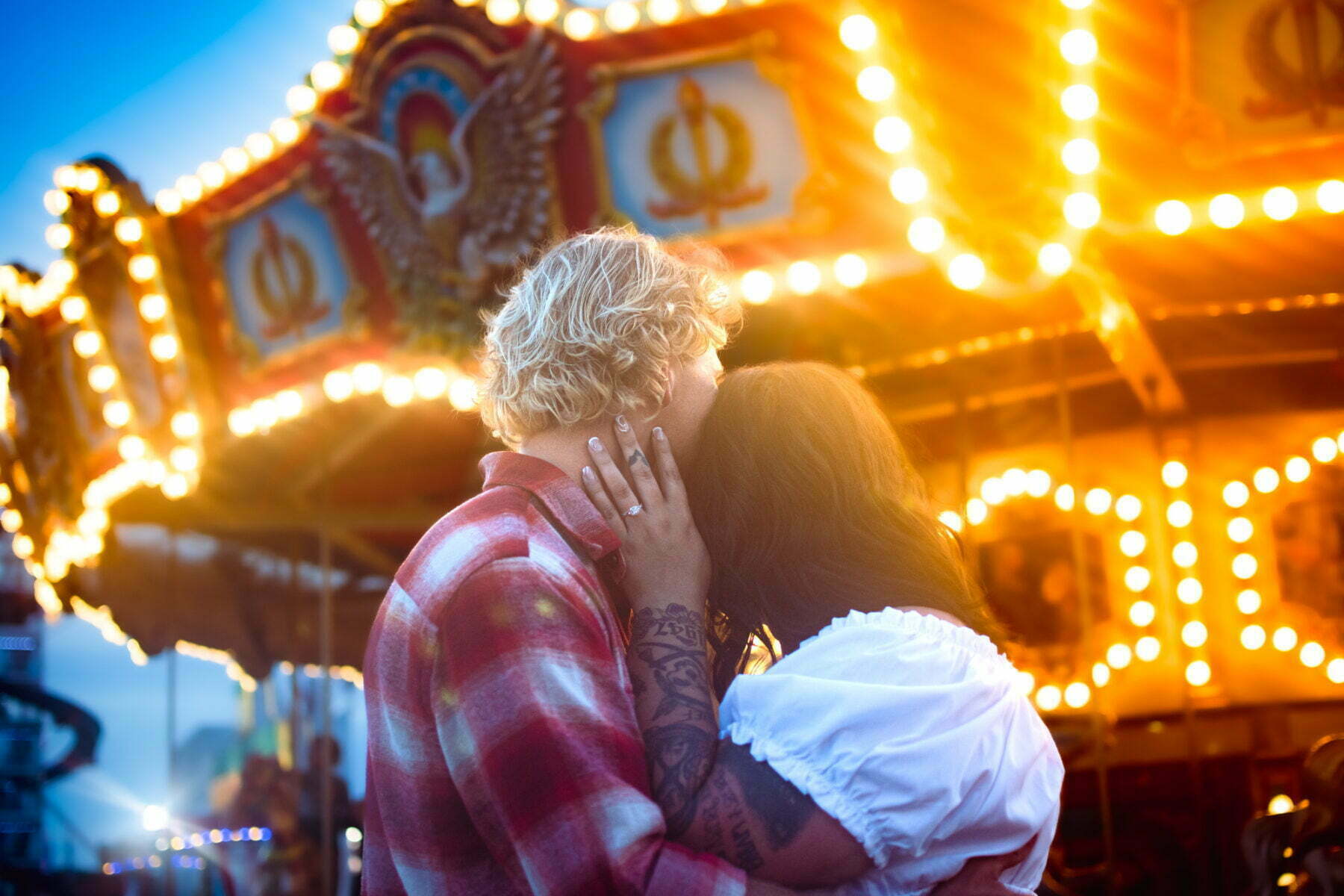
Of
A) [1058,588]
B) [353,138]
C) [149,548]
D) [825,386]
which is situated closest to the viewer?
[825,386]

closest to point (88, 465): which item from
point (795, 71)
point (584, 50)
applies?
point (584, 50)

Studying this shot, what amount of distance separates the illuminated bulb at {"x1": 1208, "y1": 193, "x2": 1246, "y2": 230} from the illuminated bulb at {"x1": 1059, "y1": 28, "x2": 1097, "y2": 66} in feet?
2.11

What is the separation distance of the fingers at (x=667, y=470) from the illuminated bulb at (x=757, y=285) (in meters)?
2.88

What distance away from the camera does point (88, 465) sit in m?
7.22

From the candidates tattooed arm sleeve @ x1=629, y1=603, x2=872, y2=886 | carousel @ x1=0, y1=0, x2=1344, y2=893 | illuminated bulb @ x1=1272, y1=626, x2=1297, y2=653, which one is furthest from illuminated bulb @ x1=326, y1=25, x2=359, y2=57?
illuminated bulb @ x1=1272, y1=626, x2=1297, y2=653

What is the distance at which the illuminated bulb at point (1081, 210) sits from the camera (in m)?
3.64

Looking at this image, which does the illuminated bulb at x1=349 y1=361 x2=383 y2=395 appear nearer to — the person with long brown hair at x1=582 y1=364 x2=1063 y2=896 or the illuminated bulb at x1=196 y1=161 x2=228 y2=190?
the illuminated bulb at x1=196 y1=161 x2=228 y2=190

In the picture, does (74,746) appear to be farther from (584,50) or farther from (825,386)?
(825,386)

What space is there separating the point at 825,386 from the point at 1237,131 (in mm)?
2432

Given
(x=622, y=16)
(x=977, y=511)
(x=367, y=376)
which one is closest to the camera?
(x=622, y=16)

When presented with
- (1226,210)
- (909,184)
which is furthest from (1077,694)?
(909,184)

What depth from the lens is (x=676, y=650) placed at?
149cm

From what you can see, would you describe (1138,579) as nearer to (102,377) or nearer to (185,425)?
(185,425)

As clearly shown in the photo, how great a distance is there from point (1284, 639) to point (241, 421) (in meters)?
5.32
